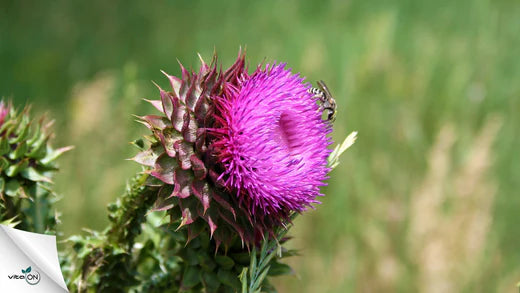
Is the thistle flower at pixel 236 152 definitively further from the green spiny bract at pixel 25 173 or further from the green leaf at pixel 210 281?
the green spiny bract at pixel 25 173

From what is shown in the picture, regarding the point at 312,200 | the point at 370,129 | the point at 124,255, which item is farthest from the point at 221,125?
the point at 370,129

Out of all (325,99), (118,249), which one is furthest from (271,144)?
(118,249)

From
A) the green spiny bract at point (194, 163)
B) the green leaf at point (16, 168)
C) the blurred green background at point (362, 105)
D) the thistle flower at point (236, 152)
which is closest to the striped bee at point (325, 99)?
the thistle flower at point (236, 152)

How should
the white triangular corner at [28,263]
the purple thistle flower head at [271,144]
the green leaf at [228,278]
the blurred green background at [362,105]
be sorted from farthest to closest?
the blurred green background at [362,105] → the green leaf at [228,278] → the purple thistle flower head at [271,144] → the white triangular corner at [28,263]

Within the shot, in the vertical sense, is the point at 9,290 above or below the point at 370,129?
below

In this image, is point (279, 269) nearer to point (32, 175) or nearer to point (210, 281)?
point (210, 281)

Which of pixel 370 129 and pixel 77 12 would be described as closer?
pixel 370 129

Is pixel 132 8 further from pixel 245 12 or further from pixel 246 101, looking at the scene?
pixel 246 101
